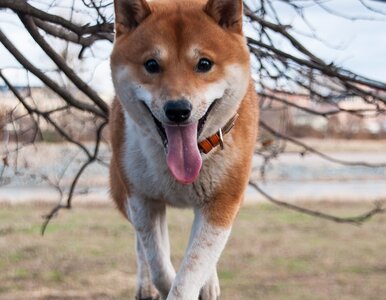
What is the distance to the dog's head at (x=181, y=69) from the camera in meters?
3.47

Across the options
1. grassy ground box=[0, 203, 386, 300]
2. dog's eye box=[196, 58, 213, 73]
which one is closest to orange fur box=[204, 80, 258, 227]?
dog's eye box=[196, 58, 213, 73]

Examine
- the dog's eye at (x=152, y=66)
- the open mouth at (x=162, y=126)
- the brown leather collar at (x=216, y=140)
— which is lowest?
the brown leather collar at (x=216, y=140)

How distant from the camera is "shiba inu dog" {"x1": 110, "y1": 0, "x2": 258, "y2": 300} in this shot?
3531 millimetres

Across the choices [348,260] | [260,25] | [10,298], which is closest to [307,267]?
[348,260]

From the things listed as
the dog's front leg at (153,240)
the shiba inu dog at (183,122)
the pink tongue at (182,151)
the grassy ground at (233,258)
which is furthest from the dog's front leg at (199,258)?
the grassy ground at (233,258)

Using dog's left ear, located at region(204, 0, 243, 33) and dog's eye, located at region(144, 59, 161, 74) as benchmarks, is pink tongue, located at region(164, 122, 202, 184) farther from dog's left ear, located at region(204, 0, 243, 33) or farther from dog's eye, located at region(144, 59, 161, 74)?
dog's left ear, located at region(204, 0, 243, 33)

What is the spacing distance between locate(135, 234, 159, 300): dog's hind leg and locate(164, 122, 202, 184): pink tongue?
47.4 inches

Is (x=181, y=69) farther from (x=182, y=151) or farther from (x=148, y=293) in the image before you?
(x=148, y=293)

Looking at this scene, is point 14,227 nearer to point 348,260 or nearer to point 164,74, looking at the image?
point 348,260

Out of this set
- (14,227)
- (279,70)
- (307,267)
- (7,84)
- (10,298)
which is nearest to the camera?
(279,70)

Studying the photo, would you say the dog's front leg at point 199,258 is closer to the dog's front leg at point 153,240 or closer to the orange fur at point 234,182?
the orange fur at point 234,182

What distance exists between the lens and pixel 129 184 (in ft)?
13.4

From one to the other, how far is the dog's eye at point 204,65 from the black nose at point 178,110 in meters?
0.22

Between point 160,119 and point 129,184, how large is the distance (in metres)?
0.71
